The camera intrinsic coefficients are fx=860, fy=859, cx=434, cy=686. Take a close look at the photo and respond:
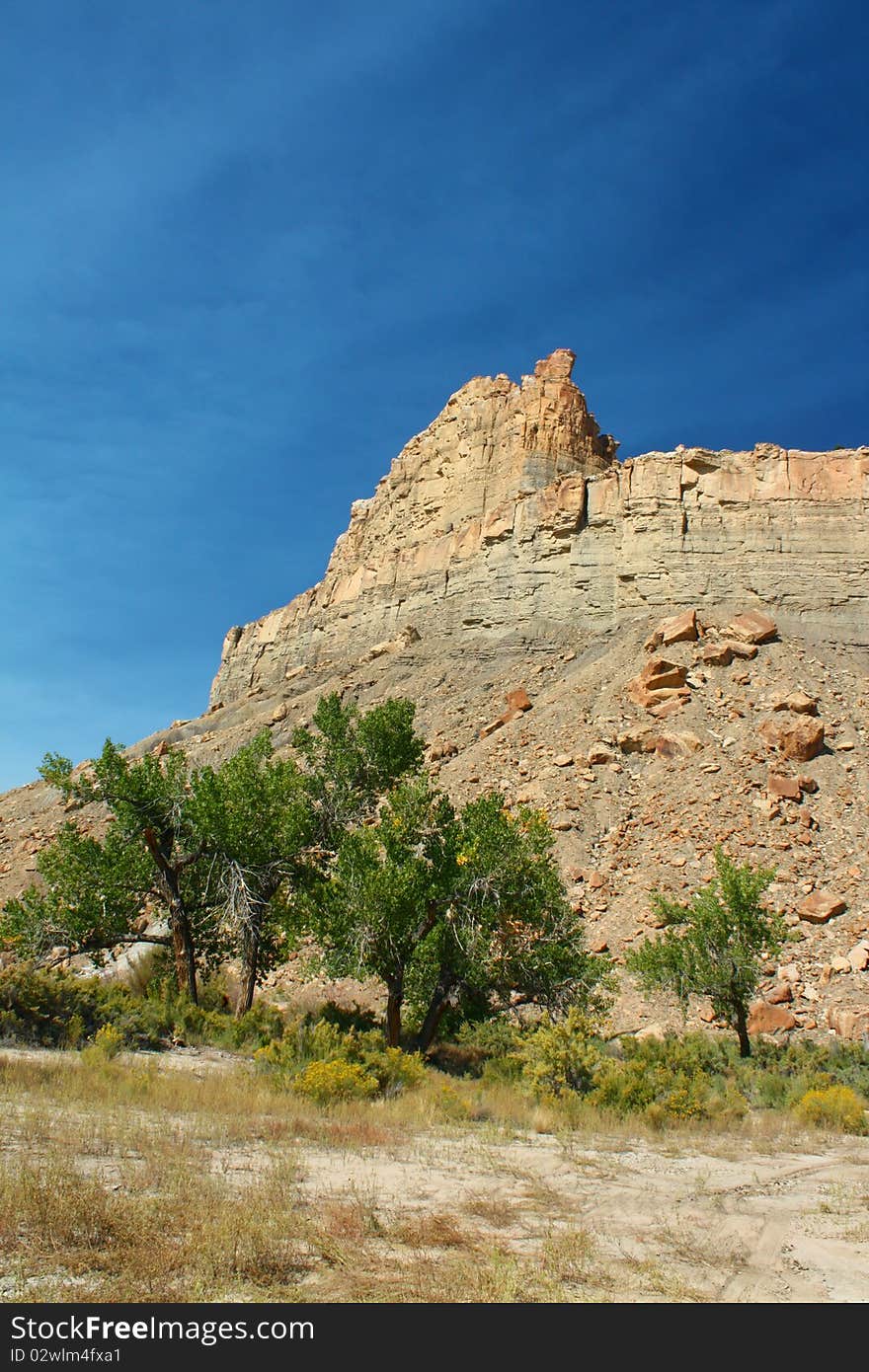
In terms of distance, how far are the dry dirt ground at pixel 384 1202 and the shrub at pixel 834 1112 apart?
1.53 meters

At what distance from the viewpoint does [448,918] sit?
15781 mm

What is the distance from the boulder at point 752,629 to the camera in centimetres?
3438

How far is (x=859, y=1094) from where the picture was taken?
47.9 ft

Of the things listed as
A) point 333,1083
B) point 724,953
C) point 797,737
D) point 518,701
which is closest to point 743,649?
point 797,737

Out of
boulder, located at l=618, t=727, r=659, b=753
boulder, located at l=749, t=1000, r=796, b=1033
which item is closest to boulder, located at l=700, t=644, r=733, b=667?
boulder, located at l=618, t=727, r=659, b=753

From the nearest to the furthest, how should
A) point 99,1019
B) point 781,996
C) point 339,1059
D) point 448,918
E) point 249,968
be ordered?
point 339,1059 → point 99,1019 → point 448,918 → point 249,968 → point 781,996

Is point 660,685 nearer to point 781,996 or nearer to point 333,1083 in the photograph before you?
point 781,996

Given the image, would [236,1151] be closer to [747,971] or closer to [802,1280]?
[802,1280]

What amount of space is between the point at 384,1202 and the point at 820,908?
61.1 ft

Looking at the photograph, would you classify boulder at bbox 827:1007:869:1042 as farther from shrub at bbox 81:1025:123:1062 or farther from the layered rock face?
the layered rock face

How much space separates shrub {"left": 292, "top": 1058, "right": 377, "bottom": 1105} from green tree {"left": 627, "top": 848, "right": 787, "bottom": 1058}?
9.54m

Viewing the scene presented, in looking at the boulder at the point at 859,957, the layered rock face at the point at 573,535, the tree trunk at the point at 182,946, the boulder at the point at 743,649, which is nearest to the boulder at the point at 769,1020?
the boulder at the point at 859,957
